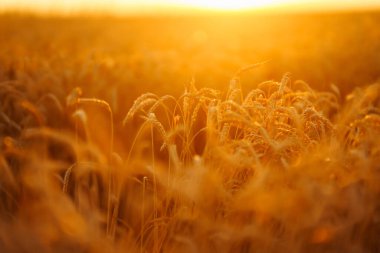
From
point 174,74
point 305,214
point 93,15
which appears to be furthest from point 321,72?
point 93,15

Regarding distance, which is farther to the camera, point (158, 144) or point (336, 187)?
point (158, 144)

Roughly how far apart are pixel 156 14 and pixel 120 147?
1287 centimetres

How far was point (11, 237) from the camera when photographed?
56.7 inches

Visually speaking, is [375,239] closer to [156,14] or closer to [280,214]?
[280,214]

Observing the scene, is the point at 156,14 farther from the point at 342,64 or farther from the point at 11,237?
the point at 11,237

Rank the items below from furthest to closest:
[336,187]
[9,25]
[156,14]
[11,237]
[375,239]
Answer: [156,14], [9,25], [375,239], [336,187], [11,237]

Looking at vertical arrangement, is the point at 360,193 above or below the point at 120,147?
above

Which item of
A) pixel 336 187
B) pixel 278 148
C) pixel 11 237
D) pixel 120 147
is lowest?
pixel 120 147

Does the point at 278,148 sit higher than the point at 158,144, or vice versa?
the point at 278,148

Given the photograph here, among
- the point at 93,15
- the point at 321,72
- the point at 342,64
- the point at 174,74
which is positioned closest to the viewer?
the point at 174,74

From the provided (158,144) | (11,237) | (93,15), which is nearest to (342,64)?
(158,144)

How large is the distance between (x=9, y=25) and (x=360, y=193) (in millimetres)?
8770

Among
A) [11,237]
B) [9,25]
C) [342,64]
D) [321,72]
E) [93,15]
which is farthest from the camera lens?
[93,15]

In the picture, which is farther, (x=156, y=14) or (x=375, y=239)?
(x=156, y=14)
